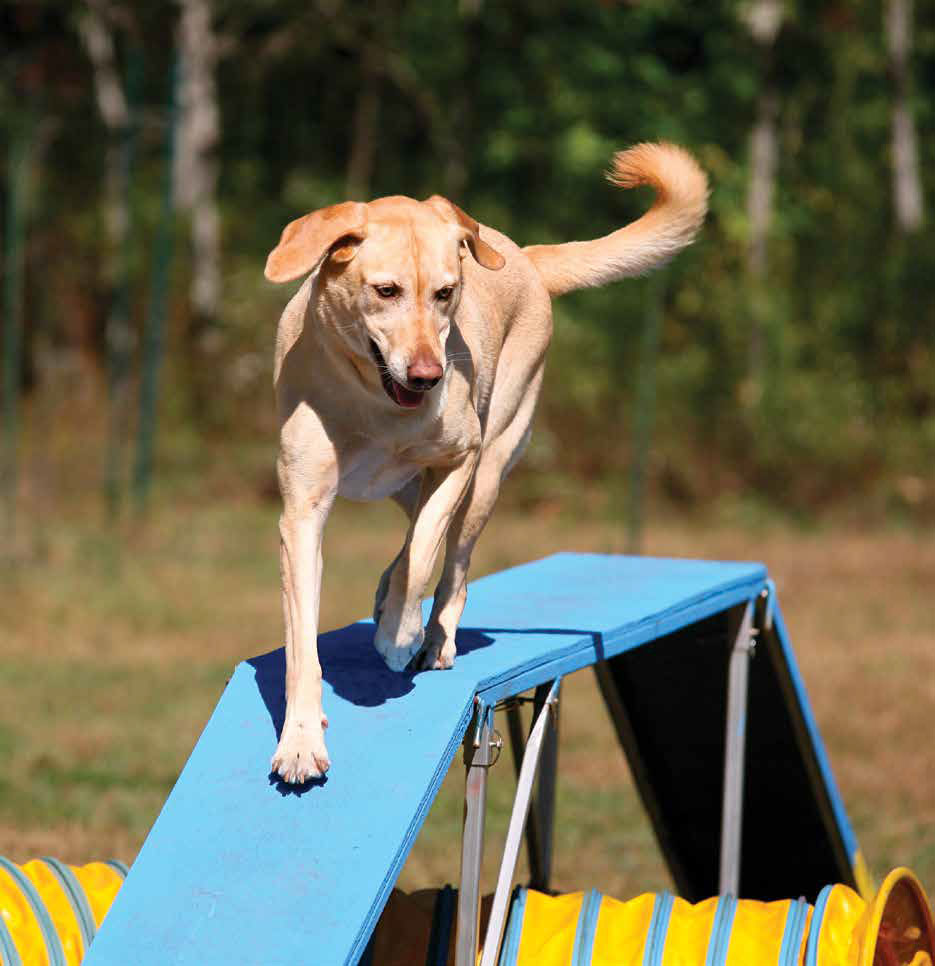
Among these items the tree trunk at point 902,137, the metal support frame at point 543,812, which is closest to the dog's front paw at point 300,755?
the metal support frame at point 543,812

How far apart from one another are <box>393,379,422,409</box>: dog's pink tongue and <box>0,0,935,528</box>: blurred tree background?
806 centimetres

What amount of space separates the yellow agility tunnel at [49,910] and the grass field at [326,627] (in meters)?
1.61

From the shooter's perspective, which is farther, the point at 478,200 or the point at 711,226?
the point at 478,200

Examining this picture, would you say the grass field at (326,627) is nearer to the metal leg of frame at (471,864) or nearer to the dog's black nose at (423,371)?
the metal leg of frame at (471,864)

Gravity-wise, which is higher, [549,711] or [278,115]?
[278,115]

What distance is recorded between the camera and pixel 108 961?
2.79 metres

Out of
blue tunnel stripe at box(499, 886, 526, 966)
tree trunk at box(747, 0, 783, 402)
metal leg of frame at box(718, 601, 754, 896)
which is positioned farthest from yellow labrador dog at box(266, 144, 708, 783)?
tree trunk at box(747, 0, 783, 402)

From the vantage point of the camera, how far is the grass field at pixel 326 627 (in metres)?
6.02

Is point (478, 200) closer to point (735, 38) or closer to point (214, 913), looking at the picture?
point (735, 38)

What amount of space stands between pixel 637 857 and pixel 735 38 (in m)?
11.6

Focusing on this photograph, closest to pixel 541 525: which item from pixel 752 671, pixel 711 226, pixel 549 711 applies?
pixel 711 226

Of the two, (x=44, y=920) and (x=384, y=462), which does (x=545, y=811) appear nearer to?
(x=44, y=920)

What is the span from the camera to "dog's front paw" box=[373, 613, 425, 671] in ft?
11.2

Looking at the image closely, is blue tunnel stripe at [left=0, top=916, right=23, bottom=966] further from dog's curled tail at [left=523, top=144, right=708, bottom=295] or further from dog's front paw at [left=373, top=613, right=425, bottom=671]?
dog's curled tail at [left=523, top=144, right=708, bottom=295]
